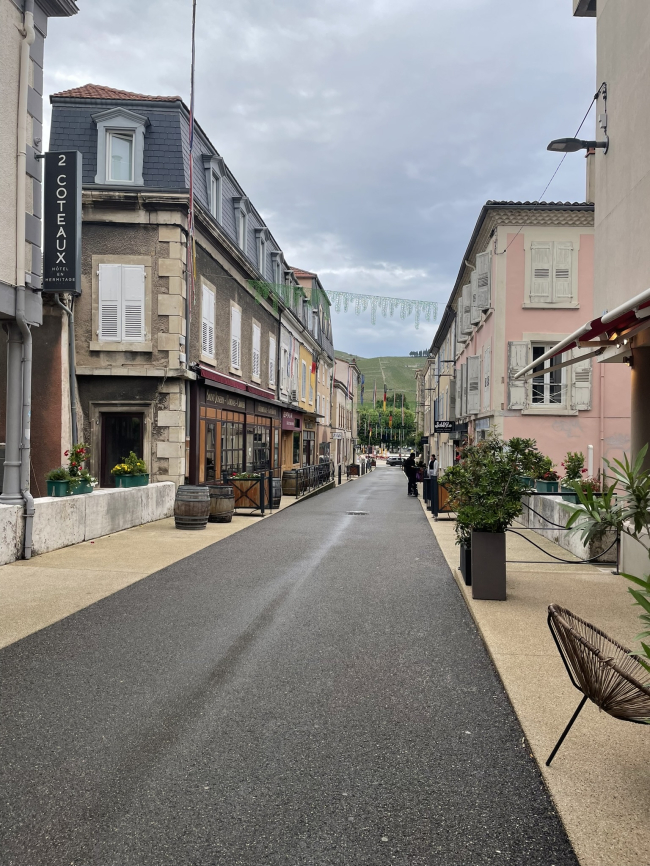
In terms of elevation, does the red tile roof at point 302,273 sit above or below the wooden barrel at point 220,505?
above

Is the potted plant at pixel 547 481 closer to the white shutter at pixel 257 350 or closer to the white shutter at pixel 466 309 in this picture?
the white shutter at pixel 466 309

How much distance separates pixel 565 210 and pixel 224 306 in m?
9.80

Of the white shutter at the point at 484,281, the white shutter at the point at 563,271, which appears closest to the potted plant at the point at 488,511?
the white shutter at the point at 563,271

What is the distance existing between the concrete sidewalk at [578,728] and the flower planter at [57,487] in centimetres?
640

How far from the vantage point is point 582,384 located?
59.5 feet

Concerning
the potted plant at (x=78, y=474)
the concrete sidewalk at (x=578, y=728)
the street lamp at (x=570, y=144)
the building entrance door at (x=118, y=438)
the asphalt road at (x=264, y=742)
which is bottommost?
the asphalt road at (x=264, y=742)

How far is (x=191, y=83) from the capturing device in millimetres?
16188

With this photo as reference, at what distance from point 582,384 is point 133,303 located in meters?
11.6

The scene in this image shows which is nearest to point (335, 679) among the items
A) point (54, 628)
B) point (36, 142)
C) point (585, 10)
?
point (54, 628)

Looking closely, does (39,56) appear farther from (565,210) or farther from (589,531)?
(565,210)

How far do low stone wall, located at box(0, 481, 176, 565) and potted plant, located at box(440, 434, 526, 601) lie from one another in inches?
230

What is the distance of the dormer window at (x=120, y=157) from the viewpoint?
16.0m

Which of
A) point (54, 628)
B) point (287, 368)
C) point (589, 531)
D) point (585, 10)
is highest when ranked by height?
point (585, 10)

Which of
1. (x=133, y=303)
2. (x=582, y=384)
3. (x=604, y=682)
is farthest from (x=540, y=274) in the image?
(x=604, y=682)
